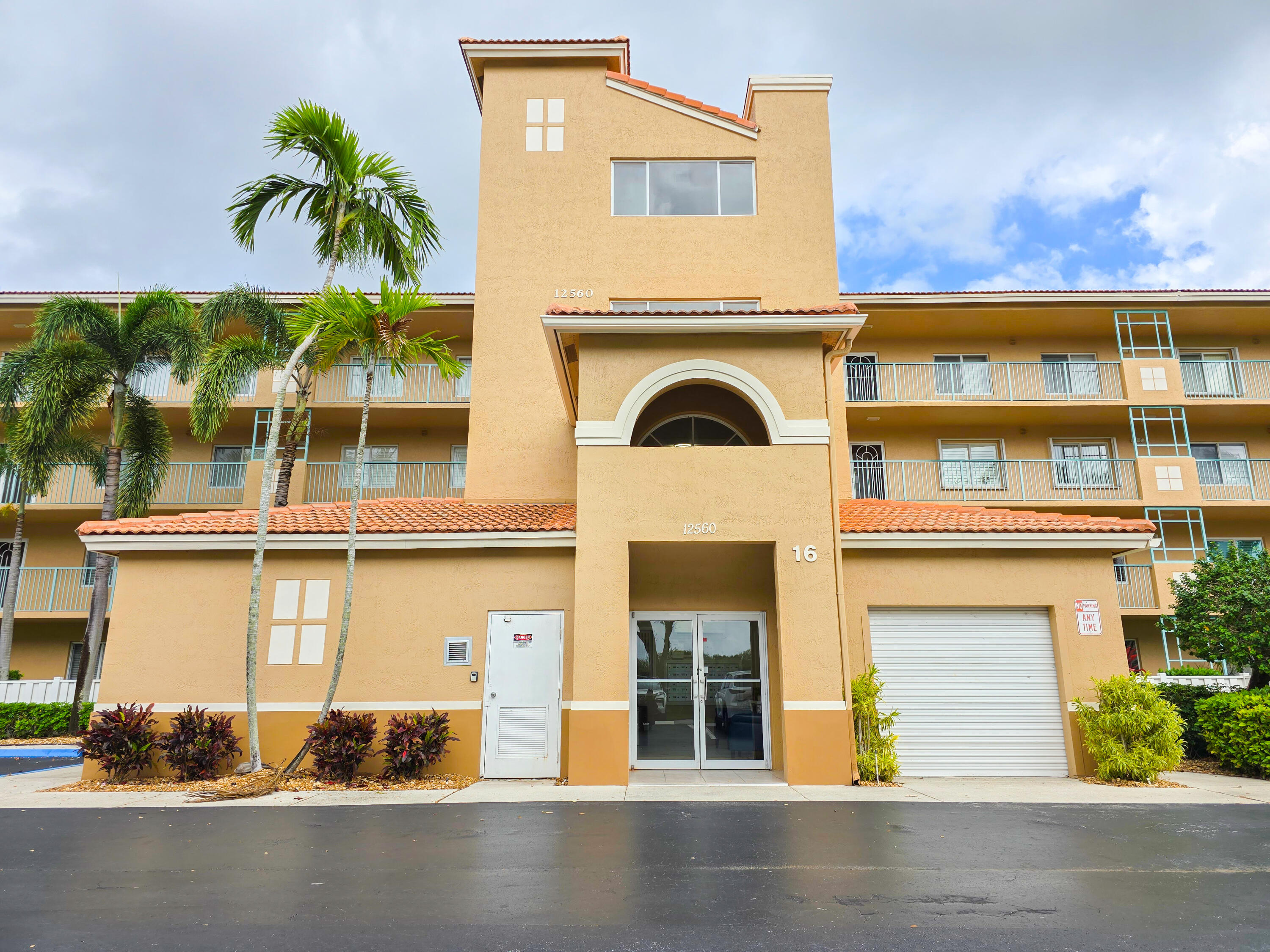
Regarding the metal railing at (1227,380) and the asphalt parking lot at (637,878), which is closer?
the asphalt parking lot at (637,878)

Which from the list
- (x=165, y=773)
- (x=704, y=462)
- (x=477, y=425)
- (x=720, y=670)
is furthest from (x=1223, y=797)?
(x=165, y=773)

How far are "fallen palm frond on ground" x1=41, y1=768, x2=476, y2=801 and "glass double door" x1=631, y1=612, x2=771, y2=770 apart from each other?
9.58 feet

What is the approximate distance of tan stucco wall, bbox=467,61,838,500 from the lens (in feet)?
51.3

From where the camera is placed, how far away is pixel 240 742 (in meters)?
11.6

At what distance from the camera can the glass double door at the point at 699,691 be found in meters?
12.3

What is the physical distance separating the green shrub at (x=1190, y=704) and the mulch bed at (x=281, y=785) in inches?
476

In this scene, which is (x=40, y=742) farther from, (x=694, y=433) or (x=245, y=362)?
(x=694, y=433)

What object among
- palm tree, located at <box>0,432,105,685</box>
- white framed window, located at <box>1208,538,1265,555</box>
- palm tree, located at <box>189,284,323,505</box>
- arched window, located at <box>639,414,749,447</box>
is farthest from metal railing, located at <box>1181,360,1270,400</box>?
palm tree, located at <box>0,432,105,685</box>

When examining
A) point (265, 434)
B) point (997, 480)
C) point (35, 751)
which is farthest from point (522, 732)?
point (997, 480)

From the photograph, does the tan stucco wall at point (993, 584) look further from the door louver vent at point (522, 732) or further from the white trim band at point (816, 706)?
the door louver vent at point (522, 732)

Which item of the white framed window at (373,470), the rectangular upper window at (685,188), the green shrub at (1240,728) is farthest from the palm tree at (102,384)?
the green shrub at (1240,728)

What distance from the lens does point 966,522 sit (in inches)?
496

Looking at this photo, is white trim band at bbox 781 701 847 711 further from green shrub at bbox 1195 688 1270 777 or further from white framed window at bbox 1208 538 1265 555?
white framed window at bbox 1208 538 1265 555

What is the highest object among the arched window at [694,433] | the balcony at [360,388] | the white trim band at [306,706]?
the balcony at [360,388]
